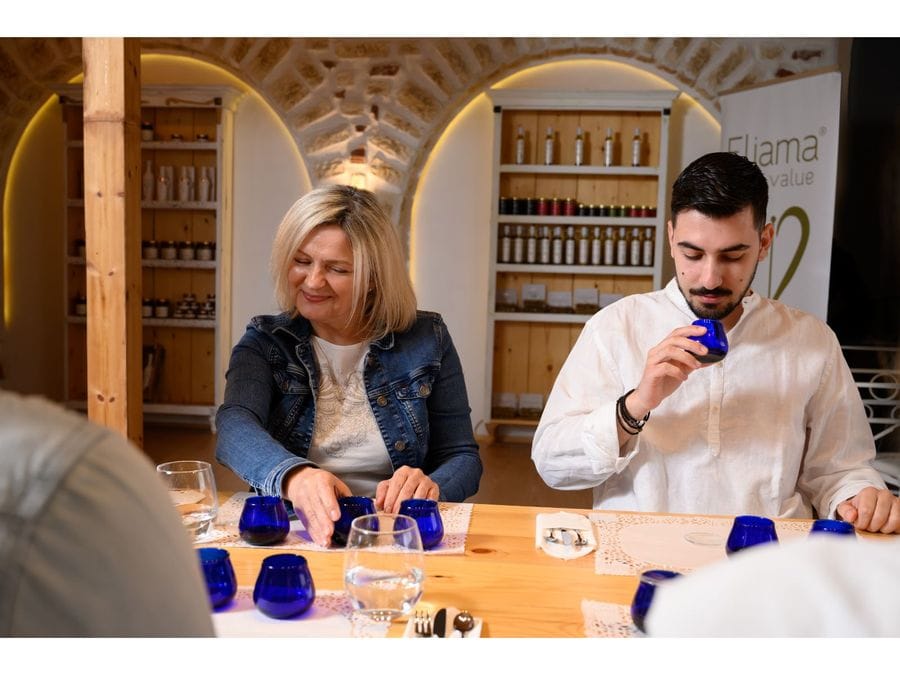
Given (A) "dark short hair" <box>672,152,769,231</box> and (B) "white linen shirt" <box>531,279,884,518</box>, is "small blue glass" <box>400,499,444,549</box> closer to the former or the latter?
(B) "white linen shirt" <box>531,279,884,518</box>

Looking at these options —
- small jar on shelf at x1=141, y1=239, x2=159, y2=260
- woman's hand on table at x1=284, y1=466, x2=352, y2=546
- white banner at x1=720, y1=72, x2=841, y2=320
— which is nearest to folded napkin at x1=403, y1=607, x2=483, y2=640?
woman's hand on table at x1=284, y1=466, x2=352, y2=546

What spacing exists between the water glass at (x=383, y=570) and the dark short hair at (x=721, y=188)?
3.68 ft

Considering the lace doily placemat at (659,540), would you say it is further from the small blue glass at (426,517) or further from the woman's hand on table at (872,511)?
the small blue glass at (426,517)

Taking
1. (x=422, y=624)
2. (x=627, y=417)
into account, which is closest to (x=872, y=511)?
(x=627, y=417)

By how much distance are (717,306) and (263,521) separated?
3.79ft

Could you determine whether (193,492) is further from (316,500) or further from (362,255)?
(362,255)

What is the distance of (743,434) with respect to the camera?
1.94 meters

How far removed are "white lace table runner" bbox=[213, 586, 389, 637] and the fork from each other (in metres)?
0.04

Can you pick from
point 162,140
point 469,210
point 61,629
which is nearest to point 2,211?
point 162,140

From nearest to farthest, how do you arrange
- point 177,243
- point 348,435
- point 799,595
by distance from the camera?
point 799,595, point 348,435, point 177,243

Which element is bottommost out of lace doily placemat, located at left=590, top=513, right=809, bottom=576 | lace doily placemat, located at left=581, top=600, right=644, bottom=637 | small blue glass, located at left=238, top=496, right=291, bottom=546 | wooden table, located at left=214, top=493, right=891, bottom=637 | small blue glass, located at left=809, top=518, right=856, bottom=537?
wooden table, located at left=214, top=493, right=891, bottom=637

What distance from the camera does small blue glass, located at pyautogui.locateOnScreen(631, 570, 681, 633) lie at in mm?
1075

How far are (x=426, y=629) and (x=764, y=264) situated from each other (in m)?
4.31

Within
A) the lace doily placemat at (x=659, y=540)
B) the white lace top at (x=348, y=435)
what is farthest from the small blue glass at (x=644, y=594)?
the white lace top at (x=348, y=435)
